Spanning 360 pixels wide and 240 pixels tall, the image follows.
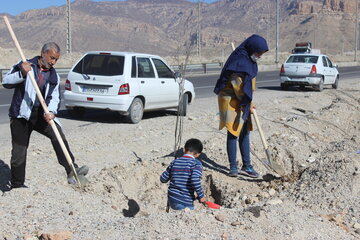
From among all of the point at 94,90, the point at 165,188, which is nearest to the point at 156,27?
the point at 94,90

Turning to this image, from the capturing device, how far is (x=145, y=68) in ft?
40.4

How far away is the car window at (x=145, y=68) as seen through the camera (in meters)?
12.1

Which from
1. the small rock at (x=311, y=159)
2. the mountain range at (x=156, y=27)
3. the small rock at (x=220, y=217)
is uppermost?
the mountain range at (x=156, y=27)

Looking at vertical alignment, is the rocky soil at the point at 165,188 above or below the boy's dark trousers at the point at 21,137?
below

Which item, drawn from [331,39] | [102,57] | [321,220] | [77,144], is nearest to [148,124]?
[102,57]

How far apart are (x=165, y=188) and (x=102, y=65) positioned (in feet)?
17.3

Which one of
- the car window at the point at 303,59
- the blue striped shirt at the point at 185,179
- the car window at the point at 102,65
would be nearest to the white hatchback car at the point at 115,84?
the car window at the point at 102,65

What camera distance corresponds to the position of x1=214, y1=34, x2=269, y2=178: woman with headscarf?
6527 mm

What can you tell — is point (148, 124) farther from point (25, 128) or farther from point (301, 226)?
point (301, 226)

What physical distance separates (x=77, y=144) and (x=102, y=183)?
7.27ft

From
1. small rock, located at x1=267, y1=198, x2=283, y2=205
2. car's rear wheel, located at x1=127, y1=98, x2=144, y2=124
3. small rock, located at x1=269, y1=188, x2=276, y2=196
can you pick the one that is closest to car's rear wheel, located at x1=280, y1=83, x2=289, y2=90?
car's rear wheel, located at x1=127, y1=98, x2=144, y2=124

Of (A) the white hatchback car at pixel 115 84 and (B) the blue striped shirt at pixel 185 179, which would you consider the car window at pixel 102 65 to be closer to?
(A) the white hatchback car at pixel 115 84

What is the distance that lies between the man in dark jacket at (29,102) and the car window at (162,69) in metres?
→ 6.69

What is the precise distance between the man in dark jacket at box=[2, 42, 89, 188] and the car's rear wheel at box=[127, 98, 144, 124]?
18.4ft
